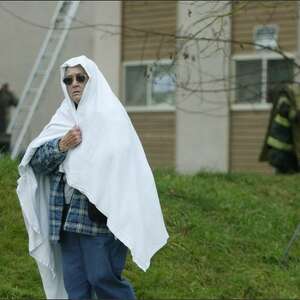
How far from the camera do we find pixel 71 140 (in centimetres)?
498

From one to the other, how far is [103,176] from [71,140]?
1.00 feet

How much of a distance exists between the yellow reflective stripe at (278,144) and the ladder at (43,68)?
148 inches

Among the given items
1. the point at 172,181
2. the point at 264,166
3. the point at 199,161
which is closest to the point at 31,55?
the point at 199,161

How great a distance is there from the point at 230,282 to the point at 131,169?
2174mm

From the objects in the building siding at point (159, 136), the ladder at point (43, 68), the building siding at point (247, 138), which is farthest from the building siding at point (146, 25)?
the ladder at point (43, 68)

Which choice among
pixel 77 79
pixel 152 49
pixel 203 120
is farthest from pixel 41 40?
pixel 77 79

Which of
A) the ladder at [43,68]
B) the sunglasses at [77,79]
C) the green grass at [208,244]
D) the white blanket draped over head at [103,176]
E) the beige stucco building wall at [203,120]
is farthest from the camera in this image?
the beige stucco building wall at [203,120]

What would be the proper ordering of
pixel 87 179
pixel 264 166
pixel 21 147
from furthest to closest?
pixel 264 166 → pixel 21 147 → pixel 87 179

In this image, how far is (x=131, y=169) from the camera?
5.01 metres

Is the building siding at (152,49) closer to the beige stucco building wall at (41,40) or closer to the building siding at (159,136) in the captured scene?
the building siding at (159,136)

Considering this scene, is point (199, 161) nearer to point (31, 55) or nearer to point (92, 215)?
point (31, 55)

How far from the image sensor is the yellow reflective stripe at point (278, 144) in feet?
39.2

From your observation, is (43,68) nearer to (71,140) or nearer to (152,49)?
(152,49)

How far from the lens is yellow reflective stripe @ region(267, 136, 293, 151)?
39.2 feet
